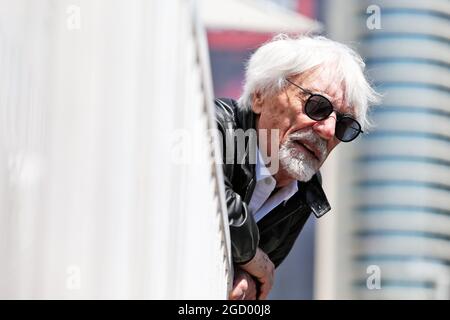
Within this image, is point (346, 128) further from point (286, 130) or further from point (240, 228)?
point (240, 228)

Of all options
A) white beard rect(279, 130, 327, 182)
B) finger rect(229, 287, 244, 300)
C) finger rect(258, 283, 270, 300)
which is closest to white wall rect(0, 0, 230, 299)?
finger rect(229, 287, 244, 300)

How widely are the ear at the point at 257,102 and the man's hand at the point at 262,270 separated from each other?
386mm

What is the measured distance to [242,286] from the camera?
119 inches

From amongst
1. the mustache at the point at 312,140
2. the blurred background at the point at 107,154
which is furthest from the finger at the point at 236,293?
the mustache at the point at 312,140

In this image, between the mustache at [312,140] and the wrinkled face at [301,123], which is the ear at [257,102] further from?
the mustache at [312,140]

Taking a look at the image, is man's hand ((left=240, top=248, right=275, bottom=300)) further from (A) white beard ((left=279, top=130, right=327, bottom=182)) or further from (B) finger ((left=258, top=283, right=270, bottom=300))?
(A) white beard ((left=279, top=130, right=327, bottom=182))

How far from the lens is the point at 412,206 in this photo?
2116cm

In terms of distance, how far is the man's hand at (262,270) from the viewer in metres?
3.04

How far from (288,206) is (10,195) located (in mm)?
1673

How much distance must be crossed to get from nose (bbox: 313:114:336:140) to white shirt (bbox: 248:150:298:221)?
0.46 feet

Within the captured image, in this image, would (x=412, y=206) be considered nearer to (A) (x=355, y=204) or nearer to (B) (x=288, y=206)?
(A) (x=355, y=204)

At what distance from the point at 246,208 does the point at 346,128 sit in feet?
1.67

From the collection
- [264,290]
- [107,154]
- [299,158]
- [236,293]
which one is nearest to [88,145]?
[107,154]
